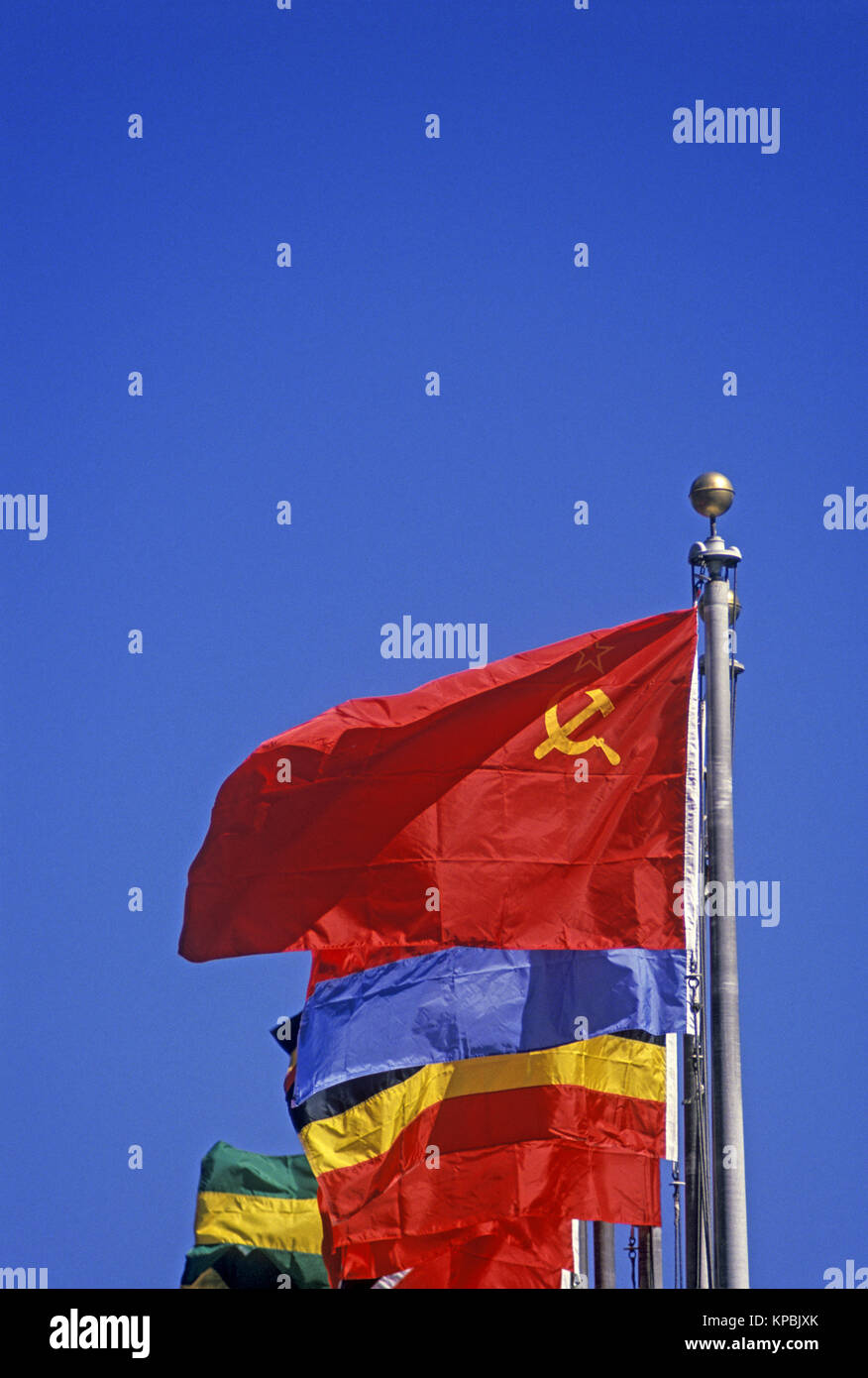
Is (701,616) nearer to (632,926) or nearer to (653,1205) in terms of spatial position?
(632,926)

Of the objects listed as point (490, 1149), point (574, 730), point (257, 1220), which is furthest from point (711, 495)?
point (257, 1220)

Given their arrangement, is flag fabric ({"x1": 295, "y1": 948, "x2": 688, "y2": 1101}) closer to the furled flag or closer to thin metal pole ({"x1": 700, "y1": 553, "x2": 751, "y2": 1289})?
the furled flag

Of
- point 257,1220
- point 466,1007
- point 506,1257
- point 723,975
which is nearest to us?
point 723,975

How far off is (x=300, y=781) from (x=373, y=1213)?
466 cm

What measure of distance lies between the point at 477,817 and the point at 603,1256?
26.5ft

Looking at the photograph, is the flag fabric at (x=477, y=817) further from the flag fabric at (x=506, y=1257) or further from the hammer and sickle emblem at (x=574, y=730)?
the flag fabric at (x=506, y=1257)

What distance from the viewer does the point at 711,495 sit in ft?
63.8

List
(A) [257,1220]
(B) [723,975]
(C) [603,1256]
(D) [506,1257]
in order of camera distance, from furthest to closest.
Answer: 1. (A) [257,1220]
2. (C) [603,1256]
3. (D) [506,1257]
4. (B) [723,975]

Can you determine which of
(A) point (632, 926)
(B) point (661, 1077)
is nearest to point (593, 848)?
(A) point (632, 926)

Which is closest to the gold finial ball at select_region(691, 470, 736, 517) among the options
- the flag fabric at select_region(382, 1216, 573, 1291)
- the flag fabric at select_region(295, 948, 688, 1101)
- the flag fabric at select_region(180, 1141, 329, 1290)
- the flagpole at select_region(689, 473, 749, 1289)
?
the flagpole at select_region(689, 473, 749, 1289)

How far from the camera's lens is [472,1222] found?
2192 cm

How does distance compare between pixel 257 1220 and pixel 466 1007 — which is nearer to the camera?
pixel 466 1007

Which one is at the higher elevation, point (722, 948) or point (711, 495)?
point (711, 495)

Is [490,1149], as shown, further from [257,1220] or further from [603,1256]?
[257,1220]
